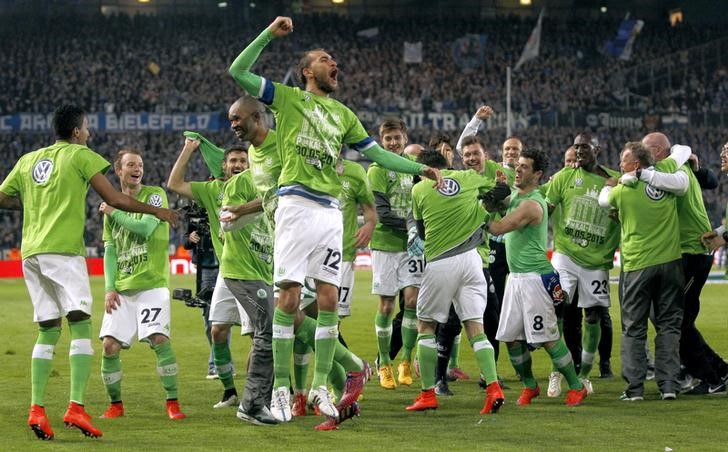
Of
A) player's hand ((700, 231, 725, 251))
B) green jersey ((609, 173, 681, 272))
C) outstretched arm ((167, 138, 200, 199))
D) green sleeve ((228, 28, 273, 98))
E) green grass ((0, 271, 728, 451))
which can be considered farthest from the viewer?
player's hand ((700, 231, 725, 251))

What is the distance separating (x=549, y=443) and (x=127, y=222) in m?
3.90

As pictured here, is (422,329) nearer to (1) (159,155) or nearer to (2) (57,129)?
(2) (57,129)

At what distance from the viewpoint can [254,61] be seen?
8.41m

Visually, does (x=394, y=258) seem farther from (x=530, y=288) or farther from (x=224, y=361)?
(x=224, y=361)

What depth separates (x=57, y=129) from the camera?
8.86 meters

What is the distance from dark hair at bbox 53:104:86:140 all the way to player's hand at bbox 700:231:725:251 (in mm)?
5616

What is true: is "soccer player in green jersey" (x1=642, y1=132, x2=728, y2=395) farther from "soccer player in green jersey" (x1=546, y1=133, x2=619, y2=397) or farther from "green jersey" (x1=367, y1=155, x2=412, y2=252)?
"green jersey" (x1=367, y1=155, x2=412, y2=252)

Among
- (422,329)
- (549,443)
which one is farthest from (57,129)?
(549,443)

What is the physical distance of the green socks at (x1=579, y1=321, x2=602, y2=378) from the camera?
1167 centimetres

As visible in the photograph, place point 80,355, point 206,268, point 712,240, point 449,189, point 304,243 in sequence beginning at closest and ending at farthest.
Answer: point 304,243 < point 80,355 < point 449,189 < point 712,240 < point 206,268

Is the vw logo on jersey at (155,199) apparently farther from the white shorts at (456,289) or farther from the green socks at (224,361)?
the white shorts at (456,289)

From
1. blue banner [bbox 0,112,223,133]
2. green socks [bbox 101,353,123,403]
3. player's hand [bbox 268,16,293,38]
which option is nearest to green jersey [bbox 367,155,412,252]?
green socks [bbox 101,353,123,403]

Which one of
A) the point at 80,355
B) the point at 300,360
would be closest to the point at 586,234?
the point at 300,360

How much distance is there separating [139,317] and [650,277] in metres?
4.45
